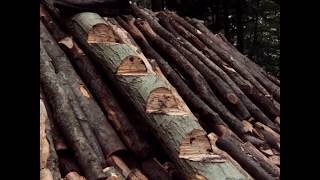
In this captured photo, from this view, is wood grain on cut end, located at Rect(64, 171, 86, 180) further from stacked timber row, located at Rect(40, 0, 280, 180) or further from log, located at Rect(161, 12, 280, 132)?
log, located at Rect(161, 12, 280, 132)

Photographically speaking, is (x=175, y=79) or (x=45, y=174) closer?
(x=45, y=174)

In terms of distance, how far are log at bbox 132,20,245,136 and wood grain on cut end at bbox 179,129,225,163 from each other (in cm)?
154

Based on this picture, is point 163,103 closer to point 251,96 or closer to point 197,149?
point 197,149

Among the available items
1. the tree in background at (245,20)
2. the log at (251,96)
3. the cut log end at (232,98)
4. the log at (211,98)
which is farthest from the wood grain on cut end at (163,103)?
the tree in background at (245,20)

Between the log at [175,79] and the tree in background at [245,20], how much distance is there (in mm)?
10963

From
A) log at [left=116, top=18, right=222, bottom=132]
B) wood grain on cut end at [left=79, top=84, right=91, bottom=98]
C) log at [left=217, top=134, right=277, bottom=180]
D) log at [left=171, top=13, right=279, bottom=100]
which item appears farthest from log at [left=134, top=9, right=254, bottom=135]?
wood grain on cut end at [left=79, top=84, right=91, bottom=98]

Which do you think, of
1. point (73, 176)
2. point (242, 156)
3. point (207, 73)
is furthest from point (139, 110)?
point (207, 73)

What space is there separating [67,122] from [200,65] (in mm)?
2651

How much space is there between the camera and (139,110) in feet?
13.3

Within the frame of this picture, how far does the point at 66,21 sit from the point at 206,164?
2695 mm

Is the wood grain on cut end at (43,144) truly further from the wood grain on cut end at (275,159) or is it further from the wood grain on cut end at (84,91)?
the wood grain on cut end at (275,159)

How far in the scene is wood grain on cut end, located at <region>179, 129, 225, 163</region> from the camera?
3574 millimetres

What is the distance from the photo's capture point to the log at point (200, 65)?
564cm
